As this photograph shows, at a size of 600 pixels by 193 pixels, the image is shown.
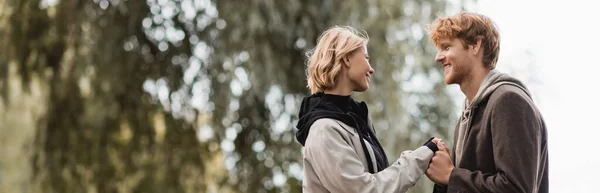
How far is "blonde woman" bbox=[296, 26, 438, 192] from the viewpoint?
2.48 metres

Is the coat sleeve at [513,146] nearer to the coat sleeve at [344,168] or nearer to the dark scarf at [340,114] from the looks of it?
the coat sleeve at [344,168]

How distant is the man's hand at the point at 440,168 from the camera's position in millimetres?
2547

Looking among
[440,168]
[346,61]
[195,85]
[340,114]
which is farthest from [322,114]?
[195,85]

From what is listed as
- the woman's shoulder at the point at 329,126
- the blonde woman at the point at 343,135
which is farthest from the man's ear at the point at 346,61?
the woman's shoulder at the point at 329,126

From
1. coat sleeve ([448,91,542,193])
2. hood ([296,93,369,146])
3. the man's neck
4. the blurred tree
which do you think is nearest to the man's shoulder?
coat sleeve ([448,91,542,193])

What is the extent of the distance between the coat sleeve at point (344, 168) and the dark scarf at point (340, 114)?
4 centimetres

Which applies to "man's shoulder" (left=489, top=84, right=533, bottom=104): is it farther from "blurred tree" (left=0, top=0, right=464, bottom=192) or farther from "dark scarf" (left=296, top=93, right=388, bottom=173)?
"blurred tree" (left=0, top=0, right=464, bottom=192)

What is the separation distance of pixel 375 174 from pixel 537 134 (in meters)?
0.36

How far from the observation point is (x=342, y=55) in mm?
2588

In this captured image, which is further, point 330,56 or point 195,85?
point 195,85

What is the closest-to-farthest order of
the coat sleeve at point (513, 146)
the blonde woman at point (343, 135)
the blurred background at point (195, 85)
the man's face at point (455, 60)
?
the coat sleeve at point (513, 146), the blonde woman at point (343, 135), the man's face at point (455, 60), the blurred background at point (195, 85)

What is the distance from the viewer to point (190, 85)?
20.4 feet

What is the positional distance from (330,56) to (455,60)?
0.29 m

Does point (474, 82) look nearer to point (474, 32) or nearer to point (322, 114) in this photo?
point (474, 32)
